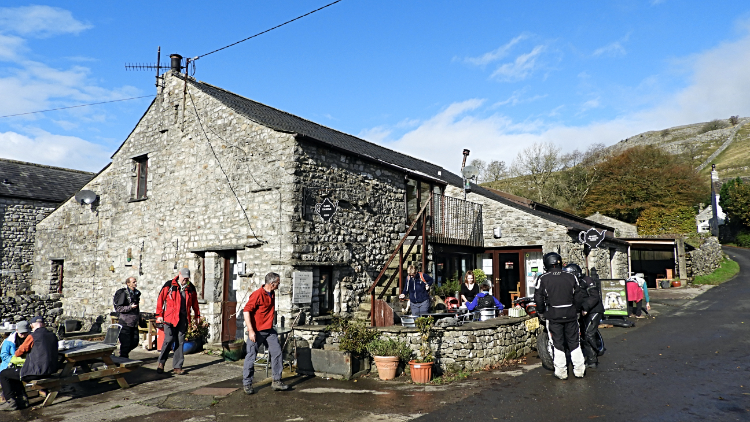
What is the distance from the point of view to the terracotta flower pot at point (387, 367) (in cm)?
812

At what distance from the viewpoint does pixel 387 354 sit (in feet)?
27.1

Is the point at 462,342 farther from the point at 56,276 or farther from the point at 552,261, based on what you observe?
the point at 56,276

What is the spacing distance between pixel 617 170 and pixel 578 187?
10.6ft

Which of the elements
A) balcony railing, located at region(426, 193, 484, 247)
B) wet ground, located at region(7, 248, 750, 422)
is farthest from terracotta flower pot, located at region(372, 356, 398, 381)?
balcony railing, located at region(426, 193, 484, 247)

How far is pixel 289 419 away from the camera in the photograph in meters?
5.97

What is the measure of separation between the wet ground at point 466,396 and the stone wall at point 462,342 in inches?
15.1

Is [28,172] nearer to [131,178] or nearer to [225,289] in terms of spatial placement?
[131,178]

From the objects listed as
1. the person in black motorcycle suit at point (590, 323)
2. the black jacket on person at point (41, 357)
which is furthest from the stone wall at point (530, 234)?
the black jacket on person at point (41, 357)

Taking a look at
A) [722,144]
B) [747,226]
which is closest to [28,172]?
[747,226]

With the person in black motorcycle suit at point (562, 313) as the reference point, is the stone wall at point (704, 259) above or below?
above

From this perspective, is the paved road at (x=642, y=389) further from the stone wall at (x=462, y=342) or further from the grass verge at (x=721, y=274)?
the grass verge at (x=721, y=274)

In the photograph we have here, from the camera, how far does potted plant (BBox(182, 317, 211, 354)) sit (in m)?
11.0

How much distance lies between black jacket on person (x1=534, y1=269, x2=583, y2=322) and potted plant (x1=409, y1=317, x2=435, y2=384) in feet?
6.22

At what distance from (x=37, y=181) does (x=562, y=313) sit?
77.8 ft
